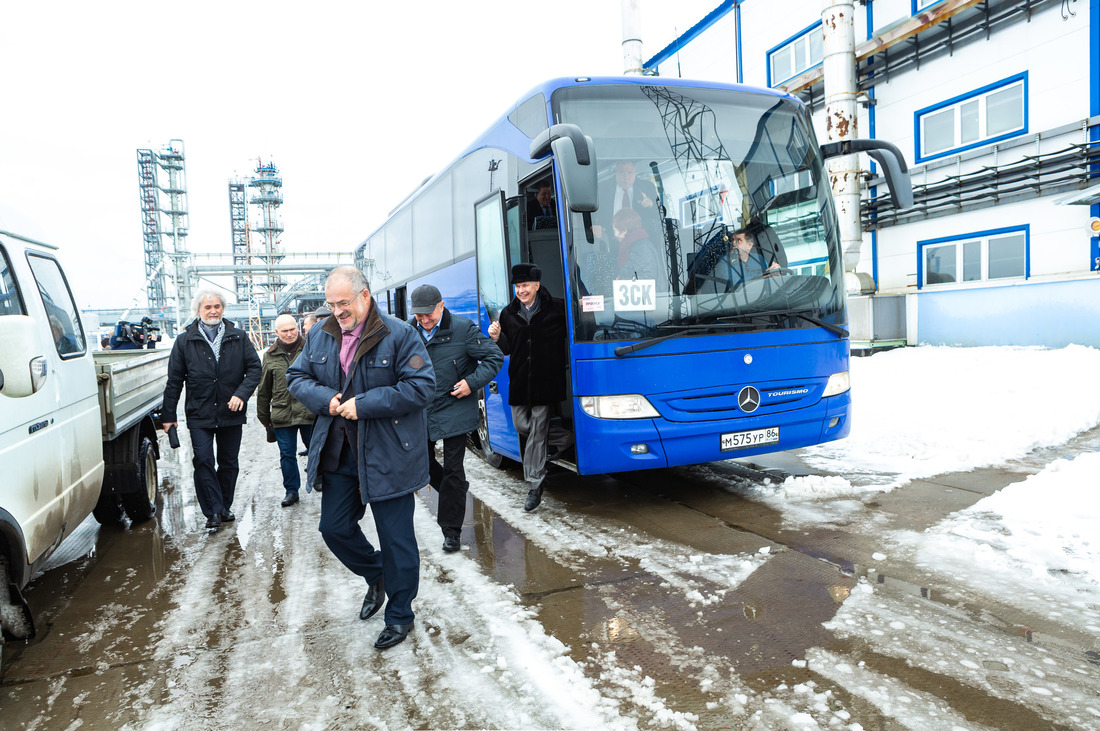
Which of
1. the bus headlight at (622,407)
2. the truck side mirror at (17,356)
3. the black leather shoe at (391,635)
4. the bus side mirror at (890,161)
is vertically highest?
the bus side mirror at (890,161)

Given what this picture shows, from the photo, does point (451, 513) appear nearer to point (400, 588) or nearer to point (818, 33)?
point (400, 588)

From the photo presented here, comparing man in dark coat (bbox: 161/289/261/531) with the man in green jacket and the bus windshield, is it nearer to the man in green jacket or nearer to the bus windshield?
the man in green jacket

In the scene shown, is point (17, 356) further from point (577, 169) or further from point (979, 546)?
point (979, 546)

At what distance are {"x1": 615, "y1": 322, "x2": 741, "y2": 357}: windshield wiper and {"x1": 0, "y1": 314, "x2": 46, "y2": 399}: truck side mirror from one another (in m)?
3.45

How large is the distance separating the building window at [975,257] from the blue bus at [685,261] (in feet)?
34.1

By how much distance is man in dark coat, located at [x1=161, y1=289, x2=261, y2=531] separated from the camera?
5.58 meters

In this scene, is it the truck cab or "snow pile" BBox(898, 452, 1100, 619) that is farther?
"snow pile" BBox(898, 452, 1100, 619)

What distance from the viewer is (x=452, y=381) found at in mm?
4938

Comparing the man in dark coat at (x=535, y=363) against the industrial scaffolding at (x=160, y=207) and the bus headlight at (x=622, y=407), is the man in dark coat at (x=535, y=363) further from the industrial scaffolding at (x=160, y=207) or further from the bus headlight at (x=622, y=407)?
the industrial scaffolding at (x=160, y=207)

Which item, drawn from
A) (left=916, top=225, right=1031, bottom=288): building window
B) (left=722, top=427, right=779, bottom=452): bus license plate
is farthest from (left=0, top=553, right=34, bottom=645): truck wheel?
(left=916, top=225, right=1031, bottom=288): building window

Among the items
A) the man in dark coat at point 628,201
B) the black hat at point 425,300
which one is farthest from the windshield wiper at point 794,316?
the black hat at point 425,300

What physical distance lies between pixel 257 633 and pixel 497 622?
1223 mm

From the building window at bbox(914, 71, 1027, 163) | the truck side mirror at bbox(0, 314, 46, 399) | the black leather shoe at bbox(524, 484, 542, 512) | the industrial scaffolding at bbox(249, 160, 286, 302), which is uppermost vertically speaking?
the industrial scaffolding at bbox(249, 160, 286, 302)

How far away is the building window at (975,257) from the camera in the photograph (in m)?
14.2
